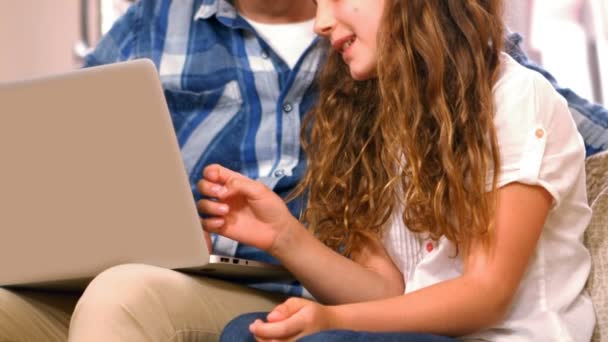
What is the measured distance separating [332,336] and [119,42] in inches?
28.6

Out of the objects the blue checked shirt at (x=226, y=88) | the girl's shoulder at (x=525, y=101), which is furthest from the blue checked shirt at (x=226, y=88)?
the girl's shoulder at (x=525, y=101)

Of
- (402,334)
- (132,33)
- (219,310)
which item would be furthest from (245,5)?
(402,334)

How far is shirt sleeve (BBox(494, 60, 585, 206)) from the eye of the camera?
106 cm

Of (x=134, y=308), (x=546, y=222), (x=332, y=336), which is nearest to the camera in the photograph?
(x=332, y=336)

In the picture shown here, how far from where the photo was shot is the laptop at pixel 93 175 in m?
1.00

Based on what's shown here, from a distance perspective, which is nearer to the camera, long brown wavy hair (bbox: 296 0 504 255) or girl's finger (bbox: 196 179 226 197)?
long brown wavy hair (bbox: 296 0 504 255)

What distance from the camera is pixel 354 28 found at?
1.21 metres

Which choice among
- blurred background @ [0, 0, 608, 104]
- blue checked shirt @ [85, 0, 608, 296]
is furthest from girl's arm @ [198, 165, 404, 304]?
blurred background @ [0, 0, 608, 104]

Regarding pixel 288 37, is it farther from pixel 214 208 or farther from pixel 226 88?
pixel 214 208

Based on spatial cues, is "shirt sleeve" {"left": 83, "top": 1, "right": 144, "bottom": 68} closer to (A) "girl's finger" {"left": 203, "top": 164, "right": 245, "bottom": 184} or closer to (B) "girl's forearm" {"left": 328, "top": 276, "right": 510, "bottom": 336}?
(A) "girl's finger" {"left": 203, "top": 164, "right": 245, "bottom": 184}

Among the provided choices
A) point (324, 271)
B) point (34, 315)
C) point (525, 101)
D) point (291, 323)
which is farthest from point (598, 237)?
point (34, 315)

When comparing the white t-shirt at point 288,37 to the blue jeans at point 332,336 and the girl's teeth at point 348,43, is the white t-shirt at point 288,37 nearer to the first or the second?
the girl's teeth at point 348,43

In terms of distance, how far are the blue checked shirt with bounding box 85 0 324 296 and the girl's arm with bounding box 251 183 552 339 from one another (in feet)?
0.97

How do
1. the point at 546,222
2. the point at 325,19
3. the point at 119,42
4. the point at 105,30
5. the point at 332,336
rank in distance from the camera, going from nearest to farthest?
1. the point at 332,336
2. the point at 546,222
3. the point at 325,19
4. the point at 119,42
5. the point at 105,30
